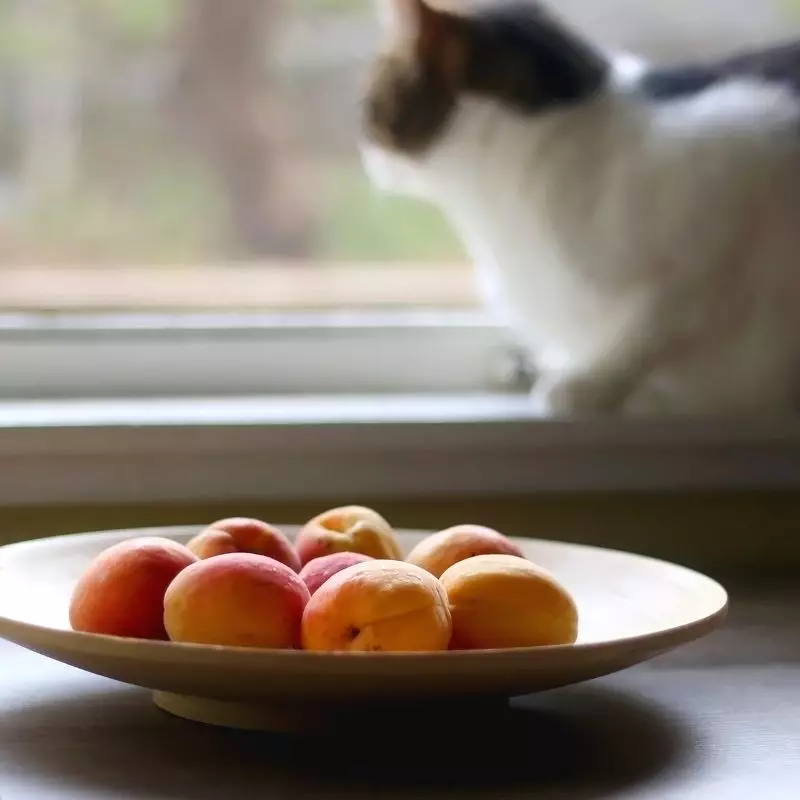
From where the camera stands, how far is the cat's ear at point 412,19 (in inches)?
45.6

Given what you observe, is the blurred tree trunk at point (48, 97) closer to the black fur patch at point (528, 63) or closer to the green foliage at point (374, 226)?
the green foliage at point (374, 226)

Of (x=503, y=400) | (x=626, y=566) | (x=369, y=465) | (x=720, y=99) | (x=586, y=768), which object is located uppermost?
(x=720, y=99)

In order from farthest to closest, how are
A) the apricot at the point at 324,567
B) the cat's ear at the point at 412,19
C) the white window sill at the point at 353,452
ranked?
the cat's ear at the point at 412,19 < the white window sill at the point at 353,452 < the apricot at the point at 324,567

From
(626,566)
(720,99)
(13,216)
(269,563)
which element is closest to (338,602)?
(269,563)

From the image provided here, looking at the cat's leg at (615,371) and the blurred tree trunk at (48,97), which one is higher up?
the blurred tree trunk at (48,97)

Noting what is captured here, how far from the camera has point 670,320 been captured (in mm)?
1124

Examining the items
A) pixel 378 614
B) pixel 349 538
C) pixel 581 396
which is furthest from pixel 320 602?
pixel 581 396

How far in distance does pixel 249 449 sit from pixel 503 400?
299 millimetres

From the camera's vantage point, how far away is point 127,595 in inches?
24.3

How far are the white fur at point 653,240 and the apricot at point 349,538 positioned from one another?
1.42 ft

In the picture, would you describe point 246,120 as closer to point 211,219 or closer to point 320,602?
point 211,219

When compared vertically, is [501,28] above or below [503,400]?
above

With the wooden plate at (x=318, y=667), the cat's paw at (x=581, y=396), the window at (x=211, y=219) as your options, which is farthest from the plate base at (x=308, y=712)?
the window at (x=211, y=219)

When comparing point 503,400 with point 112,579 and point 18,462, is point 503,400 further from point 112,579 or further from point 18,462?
point 112,579
